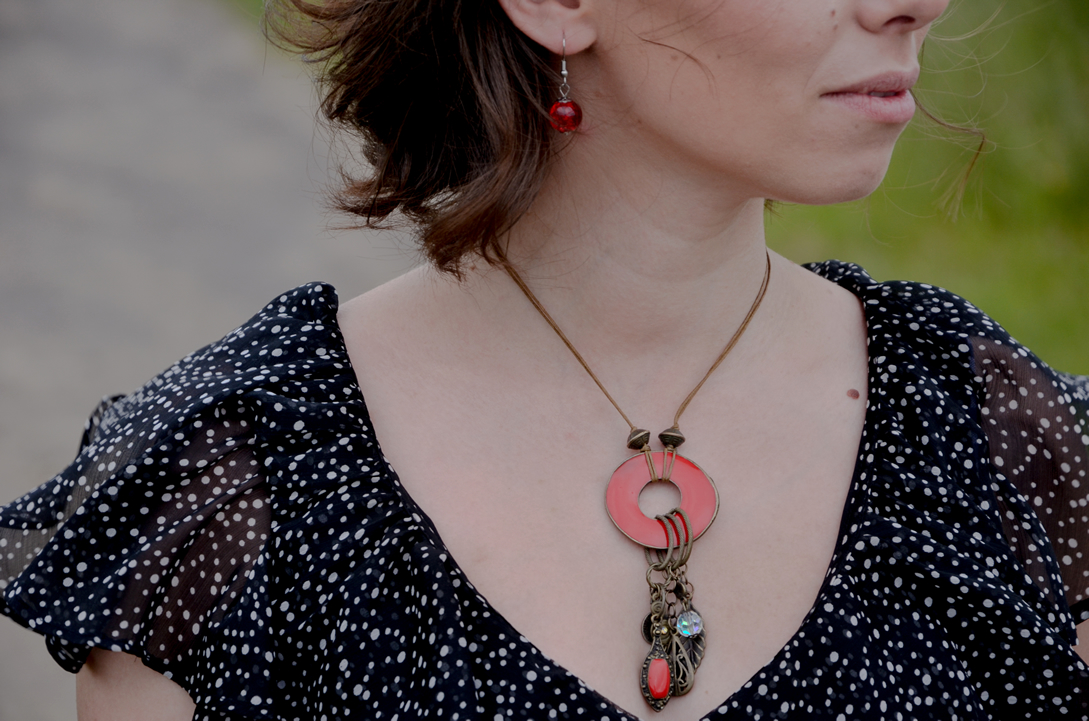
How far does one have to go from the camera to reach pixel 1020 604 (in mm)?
1269

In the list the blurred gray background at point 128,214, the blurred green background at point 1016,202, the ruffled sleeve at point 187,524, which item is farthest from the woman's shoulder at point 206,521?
the blurred green background at point 1016,202

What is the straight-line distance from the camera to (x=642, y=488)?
4.54 ft

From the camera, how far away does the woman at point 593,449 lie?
48.7 inches

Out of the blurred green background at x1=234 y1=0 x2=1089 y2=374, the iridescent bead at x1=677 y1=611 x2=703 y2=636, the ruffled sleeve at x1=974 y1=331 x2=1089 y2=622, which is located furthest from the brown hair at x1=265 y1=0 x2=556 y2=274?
the blurred green background at x1=234 y1=0 x2=1089 y2=374

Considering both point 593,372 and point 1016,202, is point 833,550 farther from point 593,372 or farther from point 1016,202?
point 1016,202

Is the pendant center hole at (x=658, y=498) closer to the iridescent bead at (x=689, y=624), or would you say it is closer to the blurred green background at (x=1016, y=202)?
the iridescent bead at (x=689, y=624)

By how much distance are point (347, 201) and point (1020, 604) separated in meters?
1.12

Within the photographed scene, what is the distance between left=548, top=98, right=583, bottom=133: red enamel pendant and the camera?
4.58 ft

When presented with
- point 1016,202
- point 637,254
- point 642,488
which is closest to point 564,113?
point 637,254

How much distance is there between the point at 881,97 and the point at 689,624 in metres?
0.69

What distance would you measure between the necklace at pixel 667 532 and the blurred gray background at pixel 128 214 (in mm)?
2123

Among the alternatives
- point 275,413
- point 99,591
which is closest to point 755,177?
point 275,413

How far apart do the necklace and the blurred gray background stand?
212cm

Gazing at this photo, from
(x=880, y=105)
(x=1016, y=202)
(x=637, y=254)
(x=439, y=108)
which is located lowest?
(x=1016, y=202)
